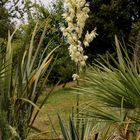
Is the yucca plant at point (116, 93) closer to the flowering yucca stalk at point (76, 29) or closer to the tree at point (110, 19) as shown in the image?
the flowering yucca stalk at point (76, 29)

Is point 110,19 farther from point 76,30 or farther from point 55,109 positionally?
point 76,30

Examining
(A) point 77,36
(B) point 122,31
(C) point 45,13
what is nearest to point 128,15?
(B) point 122,31

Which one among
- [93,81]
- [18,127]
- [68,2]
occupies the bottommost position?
[18,127]

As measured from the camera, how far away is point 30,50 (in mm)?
4988

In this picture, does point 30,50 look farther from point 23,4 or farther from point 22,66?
point 23,4

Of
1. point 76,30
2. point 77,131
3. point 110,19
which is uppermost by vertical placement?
point 110,19

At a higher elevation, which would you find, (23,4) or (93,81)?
(23,4)

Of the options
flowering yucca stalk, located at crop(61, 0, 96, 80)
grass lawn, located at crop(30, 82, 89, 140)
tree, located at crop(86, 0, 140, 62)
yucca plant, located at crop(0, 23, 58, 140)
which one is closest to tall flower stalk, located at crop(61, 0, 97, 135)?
flowering yucca stalk, located at crop(61, 0, 96, 80)

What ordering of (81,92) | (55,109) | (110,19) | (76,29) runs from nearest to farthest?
1. (81,92)
2. (76,29)
3. (55,109)
4. (110,19)

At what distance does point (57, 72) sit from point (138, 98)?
639 inches

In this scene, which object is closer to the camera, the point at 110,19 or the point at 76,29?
the point at 76,29

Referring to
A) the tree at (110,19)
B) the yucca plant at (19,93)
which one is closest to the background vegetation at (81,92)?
the yucca plant at (19,93)

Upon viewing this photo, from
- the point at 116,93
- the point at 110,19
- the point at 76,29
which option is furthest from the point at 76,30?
the point at 110,19

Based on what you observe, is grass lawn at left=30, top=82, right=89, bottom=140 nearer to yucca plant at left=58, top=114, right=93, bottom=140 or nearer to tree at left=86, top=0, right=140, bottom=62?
yucca plant at left=58, top=114, right=93, bottom=140
